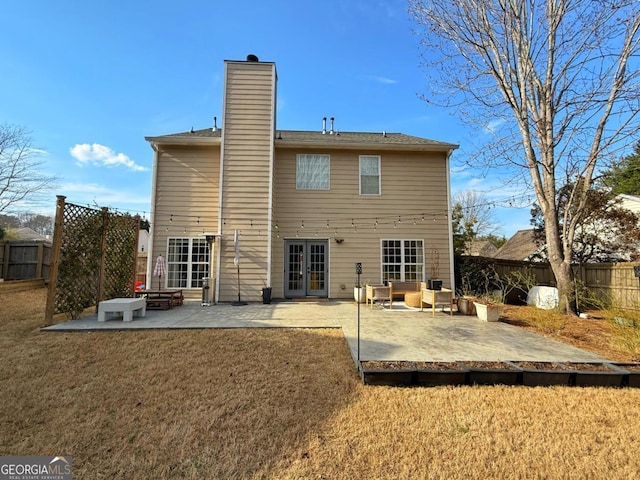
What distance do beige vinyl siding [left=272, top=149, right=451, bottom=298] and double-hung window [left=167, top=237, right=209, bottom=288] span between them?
2355 millimetres

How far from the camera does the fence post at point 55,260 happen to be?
5727mm

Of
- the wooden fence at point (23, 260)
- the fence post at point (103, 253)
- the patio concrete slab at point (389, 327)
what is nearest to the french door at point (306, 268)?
the patio concrete slab at point (389, 327)

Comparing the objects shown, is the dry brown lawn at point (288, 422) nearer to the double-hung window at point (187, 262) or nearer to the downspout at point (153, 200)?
the double-hung window at point (187, 262)

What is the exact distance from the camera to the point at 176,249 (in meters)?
9.51

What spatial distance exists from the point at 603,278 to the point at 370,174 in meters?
7.80

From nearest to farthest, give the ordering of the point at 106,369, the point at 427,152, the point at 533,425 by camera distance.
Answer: the point at 533,425
the point at 106,369
the point at 427,152

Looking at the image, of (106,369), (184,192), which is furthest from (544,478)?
(184,192)

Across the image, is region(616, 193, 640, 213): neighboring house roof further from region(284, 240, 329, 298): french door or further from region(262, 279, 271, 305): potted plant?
region(262, 279, 271, 305): potted plant

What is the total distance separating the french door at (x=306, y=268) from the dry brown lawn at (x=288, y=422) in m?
5.51

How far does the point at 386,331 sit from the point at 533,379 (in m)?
2.46

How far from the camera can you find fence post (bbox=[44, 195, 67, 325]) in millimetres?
5727

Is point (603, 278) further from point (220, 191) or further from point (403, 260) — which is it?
point (220, 191)

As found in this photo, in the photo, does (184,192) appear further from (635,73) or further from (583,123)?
(635,73)

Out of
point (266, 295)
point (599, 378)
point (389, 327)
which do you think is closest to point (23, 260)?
point (266, 295)
